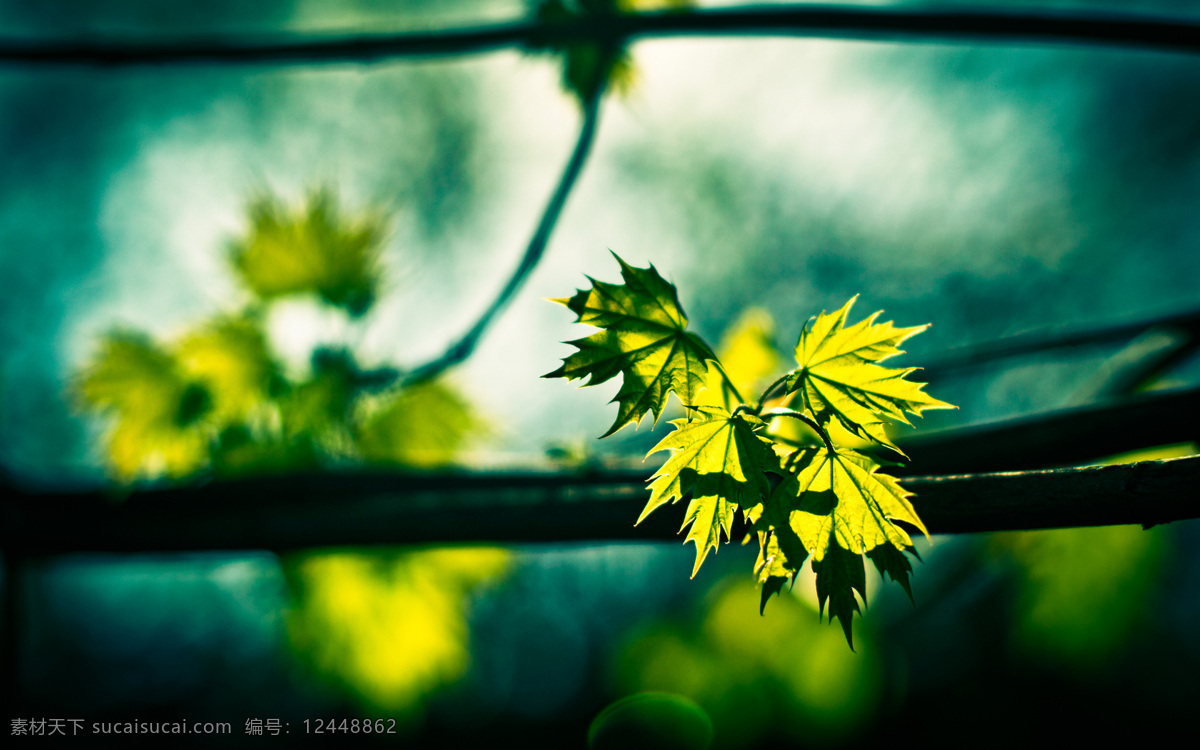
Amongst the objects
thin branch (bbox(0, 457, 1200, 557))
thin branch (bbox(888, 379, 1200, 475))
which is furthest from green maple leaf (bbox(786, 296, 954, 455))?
thin branch (bbox(888, 379, 1200, 475))

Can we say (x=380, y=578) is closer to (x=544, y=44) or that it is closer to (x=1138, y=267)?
(x=544, y=44)

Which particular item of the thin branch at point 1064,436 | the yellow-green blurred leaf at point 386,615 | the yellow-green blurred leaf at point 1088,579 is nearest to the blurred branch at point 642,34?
the thin branch at point 1064,436

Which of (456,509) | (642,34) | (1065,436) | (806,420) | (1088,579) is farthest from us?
(1088,579)

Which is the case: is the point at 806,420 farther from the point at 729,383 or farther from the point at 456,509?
the point at 456,509

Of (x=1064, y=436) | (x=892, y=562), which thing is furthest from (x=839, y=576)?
(x=1064, y=436)

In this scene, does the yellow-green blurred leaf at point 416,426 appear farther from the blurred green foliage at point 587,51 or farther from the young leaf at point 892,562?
the young leaf at point 892,562

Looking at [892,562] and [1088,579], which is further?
[1088,579]

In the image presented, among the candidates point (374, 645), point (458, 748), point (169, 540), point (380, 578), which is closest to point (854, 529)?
point (169, 540)

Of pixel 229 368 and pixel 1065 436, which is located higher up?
pixel 229 368
